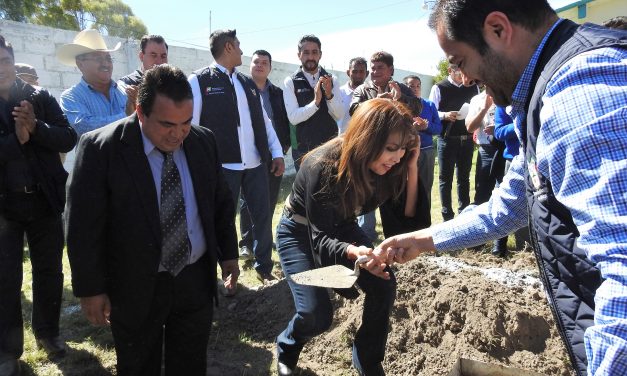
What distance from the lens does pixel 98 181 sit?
221 cm

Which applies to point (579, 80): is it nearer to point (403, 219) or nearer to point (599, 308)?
point (599, 308)

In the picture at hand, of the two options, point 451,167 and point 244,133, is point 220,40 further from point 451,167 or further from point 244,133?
point 451,167

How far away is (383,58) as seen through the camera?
5.37 metres

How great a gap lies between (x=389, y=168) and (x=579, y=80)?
6.13 feet

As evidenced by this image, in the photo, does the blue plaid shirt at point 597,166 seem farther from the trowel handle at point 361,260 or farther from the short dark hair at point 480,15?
the trowel handle at point 361,260

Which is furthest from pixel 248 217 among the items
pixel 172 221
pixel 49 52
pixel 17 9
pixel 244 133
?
pixel 17 9

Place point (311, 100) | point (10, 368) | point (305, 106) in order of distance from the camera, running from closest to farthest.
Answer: point (10, 368) < point (305, 106) < point (311, 100)

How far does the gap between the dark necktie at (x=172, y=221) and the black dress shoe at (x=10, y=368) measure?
1639 millimetres

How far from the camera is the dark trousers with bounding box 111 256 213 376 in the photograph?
7.93 ft

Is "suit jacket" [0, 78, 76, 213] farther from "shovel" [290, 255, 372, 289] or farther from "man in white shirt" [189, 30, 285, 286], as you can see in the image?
"shovel" [290, 255, 372, 289]

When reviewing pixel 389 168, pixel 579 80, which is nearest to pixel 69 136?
pixel 389 168

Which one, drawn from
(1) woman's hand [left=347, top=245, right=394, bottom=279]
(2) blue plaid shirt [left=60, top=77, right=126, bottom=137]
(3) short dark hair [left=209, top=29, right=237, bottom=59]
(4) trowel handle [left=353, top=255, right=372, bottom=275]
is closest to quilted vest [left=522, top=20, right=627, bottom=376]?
(1) woman's hand [left=347, top=245, right=394, bottom=279]

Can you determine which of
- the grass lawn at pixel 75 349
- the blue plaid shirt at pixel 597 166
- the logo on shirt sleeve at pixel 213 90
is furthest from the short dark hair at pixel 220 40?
the blue plaid shirt at pixel 597 166

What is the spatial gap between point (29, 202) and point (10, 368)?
43.0 inches
